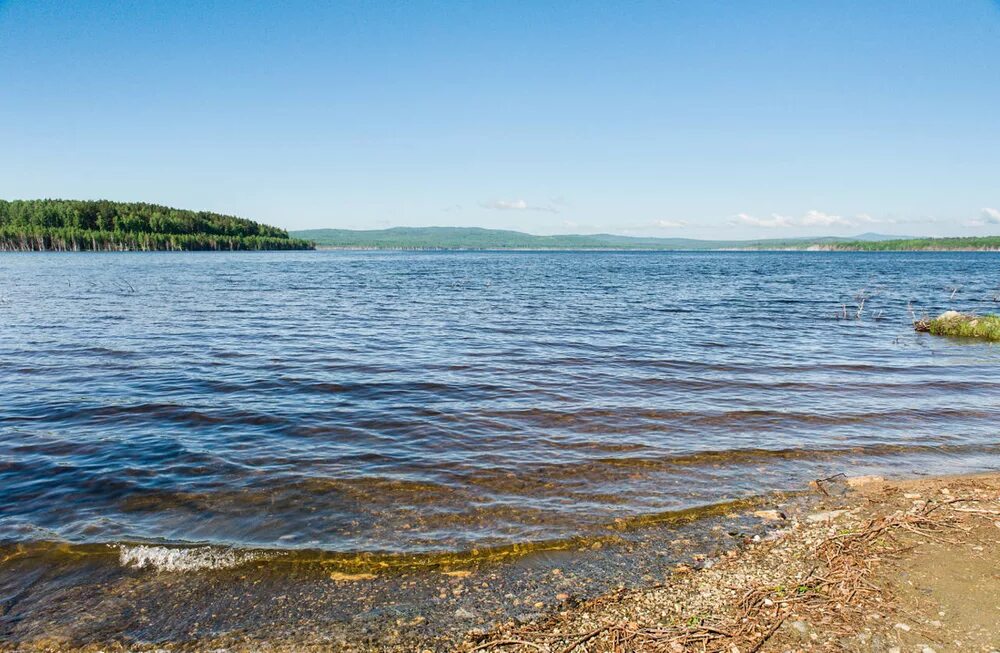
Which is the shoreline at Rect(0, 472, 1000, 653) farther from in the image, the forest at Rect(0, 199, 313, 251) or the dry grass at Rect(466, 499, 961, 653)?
the forest at Rect(0, 199, 313, 251)

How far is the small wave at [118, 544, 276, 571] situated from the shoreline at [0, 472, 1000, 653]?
0.57 feet

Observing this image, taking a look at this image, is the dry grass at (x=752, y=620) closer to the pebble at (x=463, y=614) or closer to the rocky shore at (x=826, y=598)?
the rocky shore at (x=826, y=598)

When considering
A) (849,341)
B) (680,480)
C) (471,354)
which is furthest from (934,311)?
(680,480)

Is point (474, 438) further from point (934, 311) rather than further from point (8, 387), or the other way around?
point (934, 311)

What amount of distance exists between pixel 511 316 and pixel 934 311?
26.8 meters

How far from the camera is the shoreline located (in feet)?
16.9

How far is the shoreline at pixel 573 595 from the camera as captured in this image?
16.9 feet

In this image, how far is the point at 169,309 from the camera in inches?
1275

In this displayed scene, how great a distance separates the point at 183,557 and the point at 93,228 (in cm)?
21326

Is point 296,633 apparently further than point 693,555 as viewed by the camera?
No

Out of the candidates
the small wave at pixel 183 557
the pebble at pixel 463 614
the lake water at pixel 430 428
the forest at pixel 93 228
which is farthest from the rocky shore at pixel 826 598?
the forest at pixel 93 228

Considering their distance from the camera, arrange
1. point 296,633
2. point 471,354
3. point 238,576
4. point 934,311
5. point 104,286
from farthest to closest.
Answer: point 104,286, point 934,311, point 471,354, point 238,576, point 296,633

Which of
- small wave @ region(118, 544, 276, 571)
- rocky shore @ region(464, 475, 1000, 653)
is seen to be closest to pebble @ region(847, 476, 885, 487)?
rocky shore @ region(464, 475, 1000, 653)

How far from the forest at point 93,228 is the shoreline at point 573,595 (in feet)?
621
